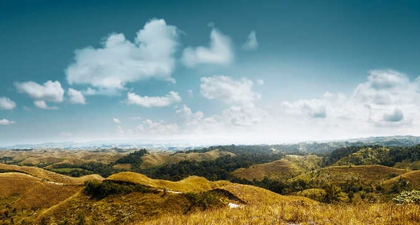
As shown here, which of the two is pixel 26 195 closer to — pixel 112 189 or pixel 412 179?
pixel 112 189

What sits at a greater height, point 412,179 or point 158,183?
point 158,183

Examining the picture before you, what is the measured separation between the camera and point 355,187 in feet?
634

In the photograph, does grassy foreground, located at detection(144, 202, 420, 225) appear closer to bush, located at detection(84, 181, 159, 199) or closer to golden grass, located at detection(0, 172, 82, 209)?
bush, located at detection(84, 181, 159, 199)

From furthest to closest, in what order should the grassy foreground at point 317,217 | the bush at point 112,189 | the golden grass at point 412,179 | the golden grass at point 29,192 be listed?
the golden grass at point 412,179
the golden grass at point 29,192
the bush at point 112,189
the grassy foreground at point 317,217

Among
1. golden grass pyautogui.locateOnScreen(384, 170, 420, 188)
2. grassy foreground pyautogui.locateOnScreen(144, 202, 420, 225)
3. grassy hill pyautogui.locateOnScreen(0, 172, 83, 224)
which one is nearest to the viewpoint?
grassy foreground pyautogui.locateOnScreen(144, 202, 420, 225)

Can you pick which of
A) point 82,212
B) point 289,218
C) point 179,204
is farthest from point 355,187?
point 289,218

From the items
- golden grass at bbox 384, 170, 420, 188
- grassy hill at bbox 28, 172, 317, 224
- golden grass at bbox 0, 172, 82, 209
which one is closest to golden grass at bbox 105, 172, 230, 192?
grassy hill at bbox 28, 172, 317, 224

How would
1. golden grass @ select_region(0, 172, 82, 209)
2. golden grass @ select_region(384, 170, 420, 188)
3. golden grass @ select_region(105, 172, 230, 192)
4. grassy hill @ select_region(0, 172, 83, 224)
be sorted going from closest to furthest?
golden grass @ select_region(105, 172, 230, 192)
grassy hill @ select_region(0, 172, 83, 224)
golden grass @ select_region(0, 172, 82, 209)
golden grass @ select_region(384, 170, 420, 188)

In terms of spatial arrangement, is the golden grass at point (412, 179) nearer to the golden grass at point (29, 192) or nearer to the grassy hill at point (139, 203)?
the grassy hill at point (139, 203)

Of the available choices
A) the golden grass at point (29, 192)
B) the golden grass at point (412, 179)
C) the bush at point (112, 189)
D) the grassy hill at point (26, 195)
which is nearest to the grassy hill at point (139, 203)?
the bush at point (112, 189)

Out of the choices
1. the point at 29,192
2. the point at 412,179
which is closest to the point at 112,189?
the point at 29,192

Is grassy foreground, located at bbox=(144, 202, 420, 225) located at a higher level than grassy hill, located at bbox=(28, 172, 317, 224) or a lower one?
higher

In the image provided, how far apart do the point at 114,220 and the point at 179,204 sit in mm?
16418

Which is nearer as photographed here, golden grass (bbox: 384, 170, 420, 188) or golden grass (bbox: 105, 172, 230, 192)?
golden grass (bbox: 105, 172, 230, 192)
